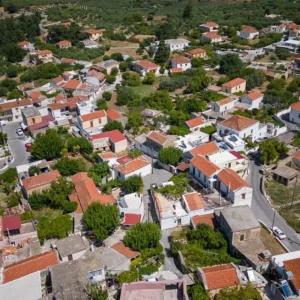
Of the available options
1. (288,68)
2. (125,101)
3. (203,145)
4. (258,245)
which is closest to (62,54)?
(125,101)

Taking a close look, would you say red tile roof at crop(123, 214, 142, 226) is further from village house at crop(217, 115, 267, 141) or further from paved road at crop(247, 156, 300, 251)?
village house at crop(217, 115, 267, 141)

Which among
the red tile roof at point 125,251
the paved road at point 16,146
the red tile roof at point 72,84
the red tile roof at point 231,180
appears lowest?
the paved road at point 16,146

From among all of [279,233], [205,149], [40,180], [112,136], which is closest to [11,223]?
[40,180]

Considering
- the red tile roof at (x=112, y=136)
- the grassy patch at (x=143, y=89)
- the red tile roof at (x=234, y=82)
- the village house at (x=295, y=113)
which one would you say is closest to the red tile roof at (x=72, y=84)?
the grassy patch at (x=143, y=89)

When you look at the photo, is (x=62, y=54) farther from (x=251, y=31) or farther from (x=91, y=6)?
(x=91, y=6)

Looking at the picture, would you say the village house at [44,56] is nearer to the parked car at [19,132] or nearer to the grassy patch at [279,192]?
the parked car at [19,132]

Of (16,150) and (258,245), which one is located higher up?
(258,245)
